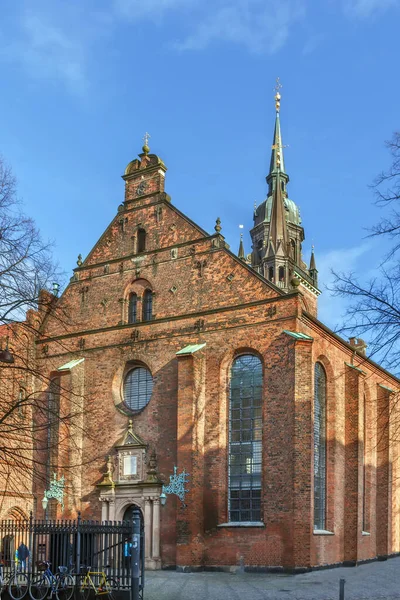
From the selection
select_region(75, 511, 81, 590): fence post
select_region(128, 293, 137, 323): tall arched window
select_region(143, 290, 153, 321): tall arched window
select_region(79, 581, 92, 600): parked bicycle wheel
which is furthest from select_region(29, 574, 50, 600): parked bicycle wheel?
select_region(128, 293, 137, 323): tall arched window

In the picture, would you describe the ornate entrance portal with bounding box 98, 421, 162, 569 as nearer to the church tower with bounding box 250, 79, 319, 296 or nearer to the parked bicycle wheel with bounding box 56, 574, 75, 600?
the parked bicycle wheel with bounding box 56, 574, 75, 600

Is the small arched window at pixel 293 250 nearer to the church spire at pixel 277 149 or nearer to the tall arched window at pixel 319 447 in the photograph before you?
the church spire at pixel 277 149

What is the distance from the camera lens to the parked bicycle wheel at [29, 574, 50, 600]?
54.3 ft

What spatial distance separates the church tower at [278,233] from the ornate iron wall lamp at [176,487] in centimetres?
3239

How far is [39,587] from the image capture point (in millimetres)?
16656

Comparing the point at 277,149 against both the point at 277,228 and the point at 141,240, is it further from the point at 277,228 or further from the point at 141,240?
the point at 141,240

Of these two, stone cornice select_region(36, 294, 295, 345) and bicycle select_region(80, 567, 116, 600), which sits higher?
stone cornice select_region(36, 294, 295, 345)

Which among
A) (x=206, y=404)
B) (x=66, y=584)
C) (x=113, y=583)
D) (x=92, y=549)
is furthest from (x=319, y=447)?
(x=66, y=584)

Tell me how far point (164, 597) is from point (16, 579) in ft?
11.9

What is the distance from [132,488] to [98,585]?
10912 millimetres

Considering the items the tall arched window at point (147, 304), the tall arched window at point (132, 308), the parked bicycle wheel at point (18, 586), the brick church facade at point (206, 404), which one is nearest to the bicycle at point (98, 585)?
the parked bicycle wheel at point (18, 586)

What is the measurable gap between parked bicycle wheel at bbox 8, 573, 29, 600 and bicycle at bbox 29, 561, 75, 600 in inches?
12.4

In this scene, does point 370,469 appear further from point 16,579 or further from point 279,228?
point 279,228

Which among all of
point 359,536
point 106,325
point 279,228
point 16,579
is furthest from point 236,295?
point 279,228
